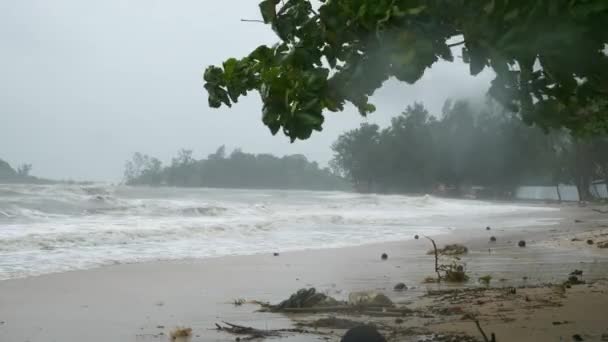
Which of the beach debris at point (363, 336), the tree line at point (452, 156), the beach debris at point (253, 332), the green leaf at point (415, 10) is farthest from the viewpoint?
the tree line at point (452, 156)

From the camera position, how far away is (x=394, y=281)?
8.06 metres

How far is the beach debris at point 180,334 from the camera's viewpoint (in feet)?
15.9

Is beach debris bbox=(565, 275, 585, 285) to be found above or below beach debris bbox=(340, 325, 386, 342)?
below

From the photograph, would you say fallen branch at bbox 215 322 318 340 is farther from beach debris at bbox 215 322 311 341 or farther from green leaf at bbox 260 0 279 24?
green leaf at bbox 260 0 279 24

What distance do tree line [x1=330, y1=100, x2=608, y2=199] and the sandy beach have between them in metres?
36.6

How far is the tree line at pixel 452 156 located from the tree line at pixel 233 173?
801 centimetres

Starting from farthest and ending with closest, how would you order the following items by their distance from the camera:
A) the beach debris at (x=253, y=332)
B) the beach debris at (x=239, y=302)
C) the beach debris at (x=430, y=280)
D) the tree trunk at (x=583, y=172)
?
1. the tree trunk at (x=583, y=172)
2. the beach debris at (x=430, y=280)
3. the beach debris at (x=239, y=302)
4. the beach debris at (x=253, y=332)

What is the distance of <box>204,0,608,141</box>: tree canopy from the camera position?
8.30 feet

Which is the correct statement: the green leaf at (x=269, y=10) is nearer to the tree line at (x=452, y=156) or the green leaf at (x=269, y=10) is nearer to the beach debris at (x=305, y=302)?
the beach debris at (x=305, y=302)

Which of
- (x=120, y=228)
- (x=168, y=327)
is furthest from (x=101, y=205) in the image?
(x=168, y=327)

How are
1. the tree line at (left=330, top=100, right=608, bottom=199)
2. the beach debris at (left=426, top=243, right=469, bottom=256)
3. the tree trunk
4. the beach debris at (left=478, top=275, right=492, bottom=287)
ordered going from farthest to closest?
1. the tree line at (left=330, top=100, right=608, bottom=199)
2. the tree trunk
3. the beach debris at (left=426, top=243, right=469, bottom=256)
4. the beach debris at (left=478, top=275, right=492, bottom=287)

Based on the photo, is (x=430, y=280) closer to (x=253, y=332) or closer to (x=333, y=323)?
(x=333, y=323)

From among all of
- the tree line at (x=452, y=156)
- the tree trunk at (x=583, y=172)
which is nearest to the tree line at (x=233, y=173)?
the tree line at (x=452, y=156)

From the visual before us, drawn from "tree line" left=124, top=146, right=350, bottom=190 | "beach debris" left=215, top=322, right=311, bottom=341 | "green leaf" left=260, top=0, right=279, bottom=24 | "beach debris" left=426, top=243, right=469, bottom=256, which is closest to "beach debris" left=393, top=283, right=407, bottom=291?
"beach debris" left=215, top=322, right=311, bottom=341
